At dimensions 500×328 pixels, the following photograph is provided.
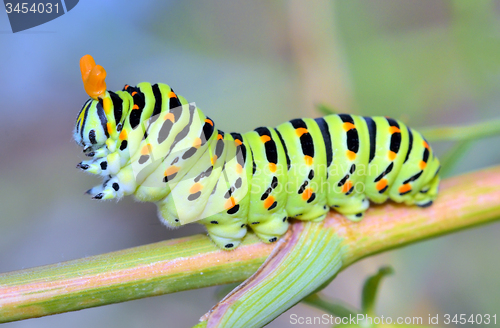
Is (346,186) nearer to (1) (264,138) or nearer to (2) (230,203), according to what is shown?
(1) (264,138)

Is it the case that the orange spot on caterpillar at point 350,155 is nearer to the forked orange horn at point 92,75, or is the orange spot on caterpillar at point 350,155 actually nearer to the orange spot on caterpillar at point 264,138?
the orange spot on caterpillar at point 264,138

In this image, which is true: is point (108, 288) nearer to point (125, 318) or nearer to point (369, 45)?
point (125, 318)

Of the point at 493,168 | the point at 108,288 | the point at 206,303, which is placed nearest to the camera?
the point at 108,288

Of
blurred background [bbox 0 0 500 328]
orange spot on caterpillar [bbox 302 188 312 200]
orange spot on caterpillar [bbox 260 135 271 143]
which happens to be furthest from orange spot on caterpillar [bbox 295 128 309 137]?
blurred background [bbox 0 0 500 328]

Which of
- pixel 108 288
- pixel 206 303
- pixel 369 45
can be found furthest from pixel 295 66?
pixel 108 288

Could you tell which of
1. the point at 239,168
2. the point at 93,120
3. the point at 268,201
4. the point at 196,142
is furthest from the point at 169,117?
the point at 268,201

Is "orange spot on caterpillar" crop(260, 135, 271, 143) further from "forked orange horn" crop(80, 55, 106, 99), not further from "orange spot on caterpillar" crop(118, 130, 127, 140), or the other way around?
"forked orange horn" crop(80, 55, 106, 99)
